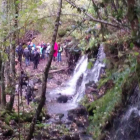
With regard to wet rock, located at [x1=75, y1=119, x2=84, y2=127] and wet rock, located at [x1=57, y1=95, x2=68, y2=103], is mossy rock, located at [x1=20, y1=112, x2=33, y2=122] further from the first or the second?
wet rock, located at [x1=57, y1=95, x2=68, y2=103]

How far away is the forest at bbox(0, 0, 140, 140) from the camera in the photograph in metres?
5.33

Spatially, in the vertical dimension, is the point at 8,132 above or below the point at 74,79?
above

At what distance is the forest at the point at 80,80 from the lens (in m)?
5.33

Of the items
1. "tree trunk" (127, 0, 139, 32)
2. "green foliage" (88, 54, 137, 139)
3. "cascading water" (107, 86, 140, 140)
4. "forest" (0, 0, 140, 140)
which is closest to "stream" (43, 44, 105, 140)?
"forest" (0, 0, 140, 140)

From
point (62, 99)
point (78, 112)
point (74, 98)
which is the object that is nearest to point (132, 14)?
point (78, 112)

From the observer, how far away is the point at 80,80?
15.9m

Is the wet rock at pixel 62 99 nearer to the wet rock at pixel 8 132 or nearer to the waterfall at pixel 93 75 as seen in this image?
the waterfall at pixel 93 75

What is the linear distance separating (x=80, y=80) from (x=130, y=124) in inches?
340

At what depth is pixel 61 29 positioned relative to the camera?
2398 cm

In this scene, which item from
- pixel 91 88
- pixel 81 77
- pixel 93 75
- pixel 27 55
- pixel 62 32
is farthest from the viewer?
pixel 62 32

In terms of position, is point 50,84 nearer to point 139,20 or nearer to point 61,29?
point 61,29

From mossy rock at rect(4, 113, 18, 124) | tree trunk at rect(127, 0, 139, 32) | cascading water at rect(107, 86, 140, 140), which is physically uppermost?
tree trunk at rect(127, 0, 139, 32)

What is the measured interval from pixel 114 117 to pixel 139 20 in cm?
490

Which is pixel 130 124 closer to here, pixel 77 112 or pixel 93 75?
pixel 77 112
